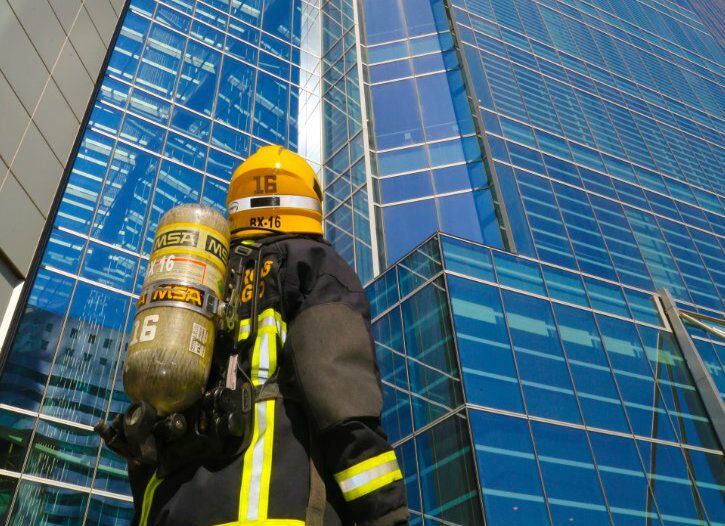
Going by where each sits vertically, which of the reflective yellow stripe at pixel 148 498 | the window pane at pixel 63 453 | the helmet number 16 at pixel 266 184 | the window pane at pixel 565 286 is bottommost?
the reflective yellow stripe at pixel 148 498

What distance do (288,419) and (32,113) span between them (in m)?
7.54

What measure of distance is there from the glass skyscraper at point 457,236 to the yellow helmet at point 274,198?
6446 millimetres

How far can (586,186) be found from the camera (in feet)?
54.8

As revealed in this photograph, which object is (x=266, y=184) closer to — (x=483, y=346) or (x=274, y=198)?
(x=274, y=198)

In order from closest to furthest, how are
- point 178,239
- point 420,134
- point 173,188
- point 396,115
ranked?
point 178,239 → point 173,188 → point 420,134 → point 396,115

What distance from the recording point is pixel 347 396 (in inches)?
98.4

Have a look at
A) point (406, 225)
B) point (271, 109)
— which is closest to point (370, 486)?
point (406, 225)

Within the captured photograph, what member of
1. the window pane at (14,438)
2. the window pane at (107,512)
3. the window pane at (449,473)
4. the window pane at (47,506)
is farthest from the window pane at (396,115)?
the window pane at (47,506)

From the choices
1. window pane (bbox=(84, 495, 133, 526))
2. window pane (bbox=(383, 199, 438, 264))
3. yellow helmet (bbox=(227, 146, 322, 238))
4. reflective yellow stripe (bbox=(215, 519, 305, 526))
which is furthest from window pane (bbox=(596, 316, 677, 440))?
reflective yellow stripe (bbox=(215, 519, 305, 526))

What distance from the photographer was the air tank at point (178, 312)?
2559mm

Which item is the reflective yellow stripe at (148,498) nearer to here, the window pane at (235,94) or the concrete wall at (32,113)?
the concrete wall at (32,113)

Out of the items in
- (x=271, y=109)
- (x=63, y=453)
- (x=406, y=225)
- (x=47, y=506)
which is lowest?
(x=47, y=506)

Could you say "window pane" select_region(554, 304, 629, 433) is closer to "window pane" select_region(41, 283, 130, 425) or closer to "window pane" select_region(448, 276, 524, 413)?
"window pane" select_region(448, 276, 524, 413)

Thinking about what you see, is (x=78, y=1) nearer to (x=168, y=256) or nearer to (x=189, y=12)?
(x=189, y=12)
